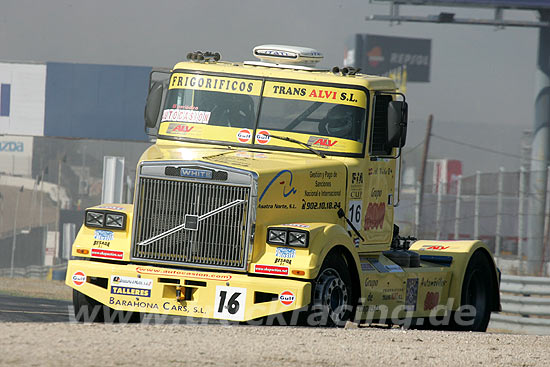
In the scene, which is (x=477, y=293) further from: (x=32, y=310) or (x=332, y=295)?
(x=32, y=310)

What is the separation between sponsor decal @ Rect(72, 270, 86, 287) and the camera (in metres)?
10.2

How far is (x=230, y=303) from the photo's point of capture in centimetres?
971

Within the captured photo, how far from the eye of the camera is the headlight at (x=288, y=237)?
9.67 meters

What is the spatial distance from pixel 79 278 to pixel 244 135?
2281 millimetres

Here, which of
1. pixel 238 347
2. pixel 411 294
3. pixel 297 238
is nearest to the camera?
pixel 238 347

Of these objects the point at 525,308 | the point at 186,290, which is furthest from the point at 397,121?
the point at 525,308

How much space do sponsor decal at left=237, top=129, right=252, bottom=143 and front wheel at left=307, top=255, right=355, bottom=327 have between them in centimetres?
165

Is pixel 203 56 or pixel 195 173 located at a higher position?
pixel 203 56

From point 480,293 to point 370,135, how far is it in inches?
147

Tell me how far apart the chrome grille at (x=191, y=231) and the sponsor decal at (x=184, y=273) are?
0.10 metres

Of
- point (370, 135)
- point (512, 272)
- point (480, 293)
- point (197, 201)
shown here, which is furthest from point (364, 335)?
point (512, 272)

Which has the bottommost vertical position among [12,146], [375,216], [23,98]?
[375,216]

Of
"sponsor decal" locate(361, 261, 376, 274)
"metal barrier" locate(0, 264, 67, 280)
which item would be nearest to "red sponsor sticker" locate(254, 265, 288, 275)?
"sponsor decal" locate(361, 261, 376, 274)

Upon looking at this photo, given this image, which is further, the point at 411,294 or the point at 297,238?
the point at 411,294
